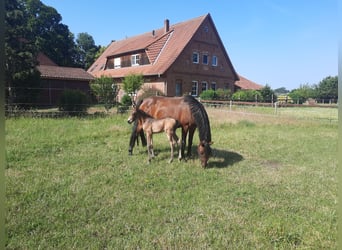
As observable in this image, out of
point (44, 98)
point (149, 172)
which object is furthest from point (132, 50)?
point (149, 172)

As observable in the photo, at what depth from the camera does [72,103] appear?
1345cm

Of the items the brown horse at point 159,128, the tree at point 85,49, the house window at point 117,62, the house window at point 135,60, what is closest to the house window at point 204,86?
the house window at point 135,60

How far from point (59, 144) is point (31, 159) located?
145cm

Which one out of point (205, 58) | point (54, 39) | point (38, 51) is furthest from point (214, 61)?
point (54, 39)

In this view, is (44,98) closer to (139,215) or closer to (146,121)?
(146,121)

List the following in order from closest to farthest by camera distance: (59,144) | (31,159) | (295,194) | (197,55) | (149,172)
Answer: (295,194), (149,172), (31,159), (59,144), (197,55)

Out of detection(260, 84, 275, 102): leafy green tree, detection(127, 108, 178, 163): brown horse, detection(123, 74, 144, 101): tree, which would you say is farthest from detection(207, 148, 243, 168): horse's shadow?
detection(260, 84, 275, 102): leafy green tree

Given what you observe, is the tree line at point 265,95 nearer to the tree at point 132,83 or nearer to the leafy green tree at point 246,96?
the leafy green tree at point 246,96

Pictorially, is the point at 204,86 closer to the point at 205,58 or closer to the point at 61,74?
the point at 205,58

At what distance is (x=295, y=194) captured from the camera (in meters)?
4.23

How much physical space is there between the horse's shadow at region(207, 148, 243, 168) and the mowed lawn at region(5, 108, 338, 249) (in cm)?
2

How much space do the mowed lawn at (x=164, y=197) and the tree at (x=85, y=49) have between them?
127ft

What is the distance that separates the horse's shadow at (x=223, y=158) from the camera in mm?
5759

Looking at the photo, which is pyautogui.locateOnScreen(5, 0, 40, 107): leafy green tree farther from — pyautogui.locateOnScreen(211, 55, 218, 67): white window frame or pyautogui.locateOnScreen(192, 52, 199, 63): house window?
pyautogui.locateOnScreen(211, 55, 218, 67): white window frame
